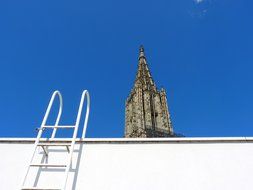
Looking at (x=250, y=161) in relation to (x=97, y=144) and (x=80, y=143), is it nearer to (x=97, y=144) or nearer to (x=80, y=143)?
(x=97, y=144)

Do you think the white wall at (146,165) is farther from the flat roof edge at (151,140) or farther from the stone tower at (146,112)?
the stone tower at (146,112)

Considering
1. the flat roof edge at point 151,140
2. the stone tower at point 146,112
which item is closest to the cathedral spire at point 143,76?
the stone tower at point 146,112

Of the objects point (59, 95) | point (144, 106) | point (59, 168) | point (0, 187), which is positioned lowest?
point (0, 187)

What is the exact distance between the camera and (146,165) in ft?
13.7

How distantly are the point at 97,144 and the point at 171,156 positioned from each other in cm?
141

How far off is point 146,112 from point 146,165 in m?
41.1

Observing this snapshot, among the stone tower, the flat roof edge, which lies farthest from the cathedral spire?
the flat roof edge

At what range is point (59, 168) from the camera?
Result: 414cm

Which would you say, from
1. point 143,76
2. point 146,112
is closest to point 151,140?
point 146,112

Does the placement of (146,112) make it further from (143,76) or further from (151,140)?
(151,140)

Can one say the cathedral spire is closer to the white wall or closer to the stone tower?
the stone tower

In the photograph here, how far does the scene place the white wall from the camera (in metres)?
3.96

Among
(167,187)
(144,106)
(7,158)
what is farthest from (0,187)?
(144,106)

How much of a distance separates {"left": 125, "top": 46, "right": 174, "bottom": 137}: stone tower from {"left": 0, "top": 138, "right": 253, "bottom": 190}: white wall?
116 feet
